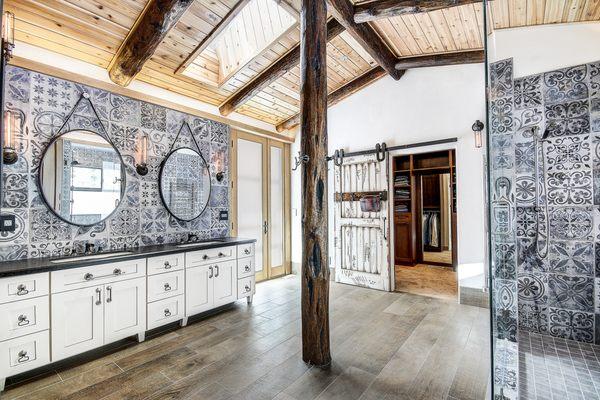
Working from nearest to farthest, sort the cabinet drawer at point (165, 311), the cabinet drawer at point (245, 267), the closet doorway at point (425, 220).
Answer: the cabinet drawer at point (165, 311) < the cabinet drawer at point (245, 267) < the closet doorway at point (425, 220)

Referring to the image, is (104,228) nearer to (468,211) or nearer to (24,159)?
(24,159)

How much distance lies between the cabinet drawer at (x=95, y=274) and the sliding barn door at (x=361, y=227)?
9.71 ft

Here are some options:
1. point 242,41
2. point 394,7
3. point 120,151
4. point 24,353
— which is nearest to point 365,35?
point 394,7

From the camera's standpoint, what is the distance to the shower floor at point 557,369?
1968 mm

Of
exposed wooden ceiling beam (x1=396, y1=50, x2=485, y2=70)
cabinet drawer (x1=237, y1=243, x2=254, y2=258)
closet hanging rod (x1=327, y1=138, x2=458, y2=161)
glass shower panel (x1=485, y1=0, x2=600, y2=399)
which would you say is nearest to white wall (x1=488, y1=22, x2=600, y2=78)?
glass shower panel (x1=485, y1=0, x2=600, y2=399)

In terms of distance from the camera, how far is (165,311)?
2.98 meters

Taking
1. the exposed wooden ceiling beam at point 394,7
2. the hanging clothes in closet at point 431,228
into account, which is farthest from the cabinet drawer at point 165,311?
the hanging clothes in closet at point 431,228

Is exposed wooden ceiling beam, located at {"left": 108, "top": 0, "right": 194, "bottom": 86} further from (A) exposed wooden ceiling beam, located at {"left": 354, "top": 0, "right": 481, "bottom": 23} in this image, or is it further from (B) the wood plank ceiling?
(A) exposed wooden ceiling beam, located at {"left": 354, "top": 0, "right": 481, "bottom": 23}

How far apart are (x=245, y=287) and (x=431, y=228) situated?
4832mm

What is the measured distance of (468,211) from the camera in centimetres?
381

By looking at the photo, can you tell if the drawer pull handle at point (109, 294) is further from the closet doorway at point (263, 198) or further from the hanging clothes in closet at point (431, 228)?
the hanging clothes in closet at point (431, 228)

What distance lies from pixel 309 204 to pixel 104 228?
215 cm

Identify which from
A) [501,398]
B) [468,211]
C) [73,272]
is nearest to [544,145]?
[468,211]

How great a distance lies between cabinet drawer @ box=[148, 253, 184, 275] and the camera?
9.50 ft
